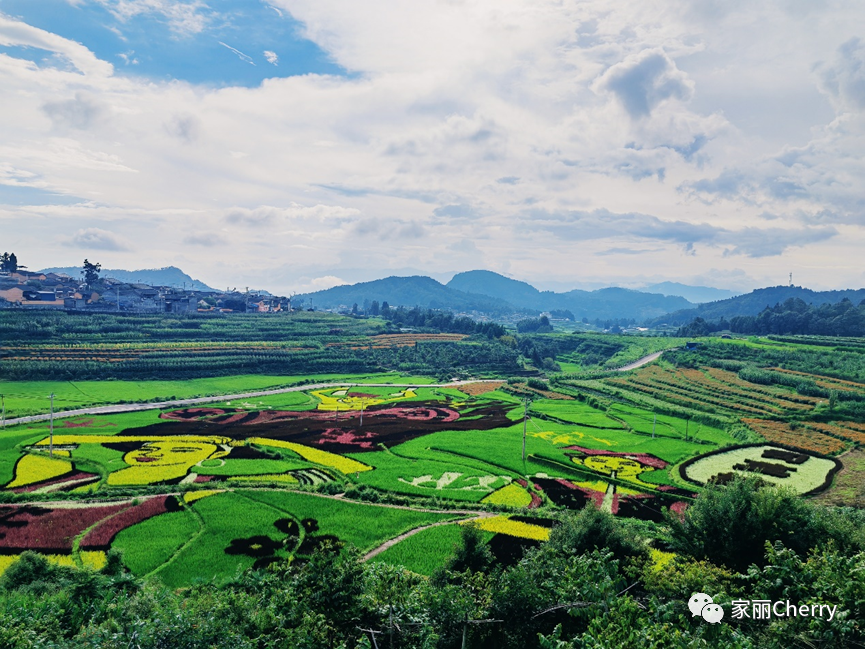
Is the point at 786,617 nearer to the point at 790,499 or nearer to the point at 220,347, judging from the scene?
the point at 790,499

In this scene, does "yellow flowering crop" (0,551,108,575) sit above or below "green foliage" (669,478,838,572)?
below

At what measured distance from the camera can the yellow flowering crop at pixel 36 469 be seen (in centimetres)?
3288

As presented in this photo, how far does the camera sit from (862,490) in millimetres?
34281

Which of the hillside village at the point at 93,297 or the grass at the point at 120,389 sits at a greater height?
the hillside village at the point at 93,297

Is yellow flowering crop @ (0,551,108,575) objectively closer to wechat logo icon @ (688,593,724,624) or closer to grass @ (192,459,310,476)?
grass @ (192,459,310,476)

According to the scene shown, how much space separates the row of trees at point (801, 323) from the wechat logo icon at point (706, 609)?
126144 millimetres

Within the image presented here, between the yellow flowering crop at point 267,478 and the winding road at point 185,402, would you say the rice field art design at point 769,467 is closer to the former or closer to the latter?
the yellow flowering crop at point 267,478

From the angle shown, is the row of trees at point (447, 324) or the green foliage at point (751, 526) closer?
the green foliage at point (751, 526)

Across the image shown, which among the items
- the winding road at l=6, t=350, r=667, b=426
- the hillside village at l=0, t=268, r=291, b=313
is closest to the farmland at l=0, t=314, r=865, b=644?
the winding road at l=6, t=350, r=667, b=426

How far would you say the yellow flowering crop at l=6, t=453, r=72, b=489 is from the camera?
32.9 metres

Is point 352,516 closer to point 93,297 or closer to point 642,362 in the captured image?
point 642,362

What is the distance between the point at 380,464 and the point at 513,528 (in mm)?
14059

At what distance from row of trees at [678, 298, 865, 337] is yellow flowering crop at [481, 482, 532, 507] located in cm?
11302

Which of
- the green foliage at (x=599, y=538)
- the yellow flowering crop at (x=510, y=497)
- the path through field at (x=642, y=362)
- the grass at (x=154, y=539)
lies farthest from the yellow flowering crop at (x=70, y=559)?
the path through field at (x=642, y=362)
